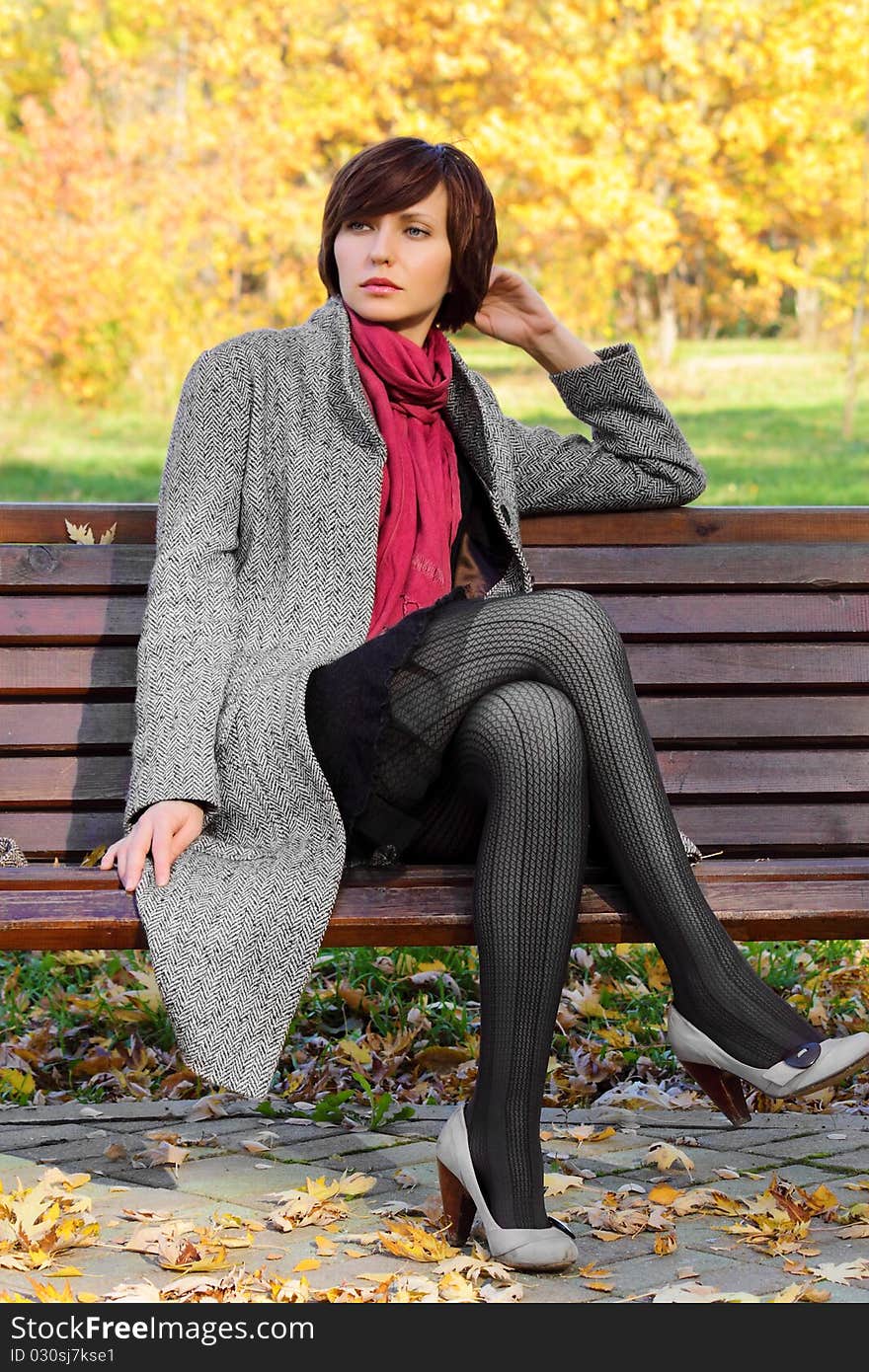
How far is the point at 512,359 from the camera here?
13891 millimetres

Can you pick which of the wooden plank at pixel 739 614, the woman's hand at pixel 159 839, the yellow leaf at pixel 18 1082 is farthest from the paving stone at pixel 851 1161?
the yellow leaf at pixel 18 1082

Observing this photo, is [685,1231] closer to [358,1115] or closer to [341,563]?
[358,1115]

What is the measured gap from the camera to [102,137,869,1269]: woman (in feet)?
8.63

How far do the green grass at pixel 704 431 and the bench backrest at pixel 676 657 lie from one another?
530 cm

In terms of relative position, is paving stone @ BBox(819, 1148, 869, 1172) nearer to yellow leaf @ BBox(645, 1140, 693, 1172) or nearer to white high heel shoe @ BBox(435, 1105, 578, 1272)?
yellow leaf @ BBox(645, 1140, 693, 1172)

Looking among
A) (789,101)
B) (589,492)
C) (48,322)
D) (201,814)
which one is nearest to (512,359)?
(789,101)

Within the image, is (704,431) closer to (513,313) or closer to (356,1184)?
(513,313)

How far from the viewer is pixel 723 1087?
2.75 m

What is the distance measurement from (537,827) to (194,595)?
2.56 ft

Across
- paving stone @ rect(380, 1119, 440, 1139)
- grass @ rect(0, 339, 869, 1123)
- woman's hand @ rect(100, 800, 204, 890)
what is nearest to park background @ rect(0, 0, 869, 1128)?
grass @ rect(0, 339, 869, 1123)

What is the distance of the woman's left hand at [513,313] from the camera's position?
11.8 feet

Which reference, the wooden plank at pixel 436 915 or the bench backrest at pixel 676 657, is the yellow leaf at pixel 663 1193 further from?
the bench backrest at pixel 676 657

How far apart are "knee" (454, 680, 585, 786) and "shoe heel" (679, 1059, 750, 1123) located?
0.52 metres

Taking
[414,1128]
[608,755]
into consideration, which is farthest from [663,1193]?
[608,755]
